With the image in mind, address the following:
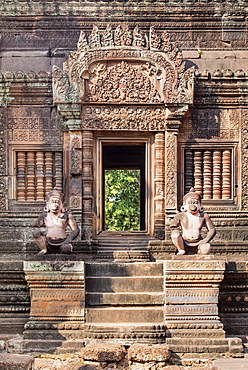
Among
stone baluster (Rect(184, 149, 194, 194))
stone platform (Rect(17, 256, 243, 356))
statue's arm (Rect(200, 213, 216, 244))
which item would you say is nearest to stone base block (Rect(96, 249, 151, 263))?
stone baluster (Rect(184, 149, 194, 194))

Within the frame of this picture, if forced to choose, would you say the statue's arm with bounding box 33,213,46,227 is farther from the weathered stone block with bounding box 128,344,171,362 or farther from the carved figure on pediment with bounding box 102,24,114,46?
the carved figure on pediment with bounding box 102,24,114,46

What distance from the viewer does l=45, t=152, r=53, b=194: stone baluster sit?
→ 32.0ft

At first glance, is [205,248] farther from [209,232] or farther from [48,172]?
[48,172]

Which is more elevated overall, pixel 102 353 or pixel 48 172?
pixel 48 172

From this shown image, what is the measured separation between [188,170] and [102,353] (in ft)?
12.6

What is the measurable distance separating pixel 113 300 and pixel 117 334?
569 millimetres

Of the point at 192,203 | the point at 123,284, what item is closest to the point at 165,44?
the point at 192,203

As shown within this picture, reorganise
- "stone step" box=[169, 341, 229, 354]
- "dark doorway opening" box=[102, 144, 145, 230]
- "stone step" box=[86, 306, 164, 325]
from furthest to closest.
Answer: 1. "dark doorway opening" box=[102, 144, 145, 230]
2. "stone step" box=[86, 306, 164, 325]
3. "stone step" box=[169, 341, 229, 354]

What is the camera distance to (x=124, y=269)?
832 cm

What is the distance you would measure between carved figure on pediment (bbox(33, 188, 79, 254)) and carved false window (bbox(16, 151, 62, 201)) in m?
1.58

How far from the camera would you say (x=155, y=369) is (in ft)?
22.8

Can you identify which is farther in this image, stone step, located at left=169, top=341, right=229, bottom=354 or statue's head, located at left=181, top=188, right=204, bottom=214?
statue's head, located at left=181, top=188, right=204, bottom=214

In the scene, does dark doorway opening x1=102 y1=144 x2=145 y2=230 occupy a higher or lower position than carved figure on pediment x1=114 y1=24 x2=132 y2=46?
lower

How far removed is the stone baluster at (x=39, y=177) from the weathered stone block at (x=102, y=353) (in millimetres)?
3355
